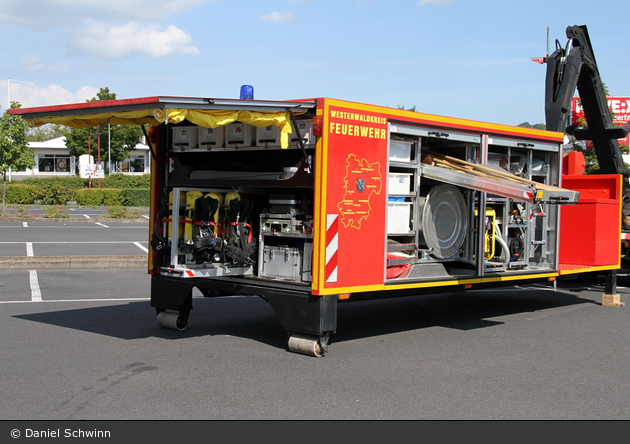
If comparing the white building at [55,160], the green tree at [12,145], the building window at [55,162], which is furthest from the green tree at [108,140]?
the green tree at [12,145]

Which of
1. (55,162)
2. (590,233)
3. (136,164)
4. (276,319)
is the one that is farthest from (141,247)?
(55,162)

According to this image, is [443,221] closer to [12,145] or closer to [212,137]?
[212,137]

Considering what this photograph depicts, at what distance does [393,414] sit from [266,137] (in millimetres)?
3478

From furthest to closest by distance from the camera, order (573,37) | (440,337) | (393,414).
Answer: (573,37), (440,337), (393,414)

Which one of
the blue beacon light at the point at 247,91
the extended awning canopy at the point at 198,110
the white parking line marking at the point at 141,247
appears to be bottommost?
the white parking line marking at the point at 141,247

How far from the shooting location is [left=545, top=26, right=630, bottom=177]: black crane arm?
11555 mm

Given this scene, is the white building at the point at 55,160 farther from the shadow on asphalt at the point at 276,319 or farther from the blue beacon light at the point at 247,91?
the blue beacon light at the point at 247,91

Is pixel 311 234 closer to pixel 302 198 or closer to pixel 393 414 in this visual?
pixel 302 198

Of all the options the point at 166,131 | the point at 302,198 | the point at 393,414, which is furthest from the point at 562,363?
the point at 166,131

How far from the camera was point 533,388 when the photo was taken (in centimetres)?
592

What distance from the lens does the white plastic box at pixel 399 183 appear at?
7766 mm

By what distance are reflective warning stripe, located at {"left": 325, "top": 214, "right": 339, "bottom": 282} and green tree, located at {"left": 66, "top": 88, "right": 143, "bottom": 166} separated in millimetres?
48523

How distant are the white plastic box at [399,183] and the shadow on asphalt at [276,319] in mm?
1832

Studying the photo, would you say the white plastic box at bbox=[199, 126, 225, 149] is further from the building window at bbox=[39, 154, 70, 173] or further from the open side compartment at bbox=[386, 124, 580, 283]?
the building window at bbox=[39, 154, 70, 173]
